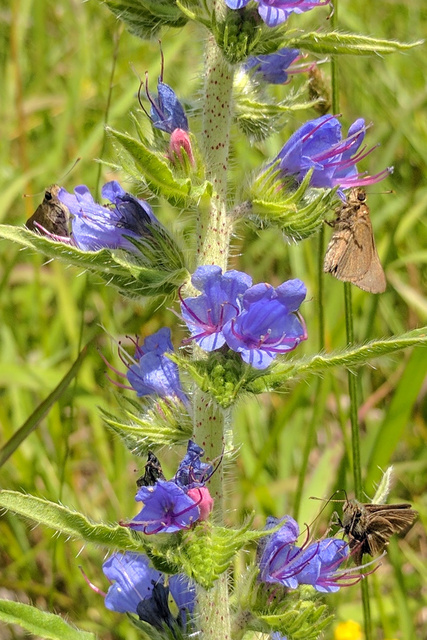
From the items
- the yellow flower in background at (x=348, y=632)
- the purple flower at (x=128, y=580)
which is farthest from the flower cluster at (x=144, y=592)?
the yellow flower in background at (x=348, y=632)

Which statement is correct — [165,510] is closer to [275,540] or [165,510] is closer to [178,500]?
[178,500]

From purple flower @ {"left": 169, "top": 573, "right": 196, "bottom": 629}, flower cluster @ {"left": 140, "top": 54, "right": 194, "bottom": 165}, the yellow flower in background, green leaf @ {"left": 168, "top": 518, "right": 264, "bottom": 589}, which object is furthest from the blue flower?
the yellow flower in background

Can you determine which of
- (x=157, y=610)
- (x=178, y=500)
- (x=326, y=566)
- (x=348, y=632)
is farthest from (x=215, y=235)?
(x=348, y=632)

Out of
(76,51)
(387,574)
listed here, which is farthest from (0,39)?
(387,574)

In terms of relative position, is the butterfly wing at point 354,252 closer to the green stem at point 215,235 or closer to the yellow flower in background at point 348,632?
the green stem at point 215,235

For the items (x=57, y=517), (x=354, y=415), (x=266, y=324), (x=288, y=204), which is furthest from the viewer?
(x=354, y=415)

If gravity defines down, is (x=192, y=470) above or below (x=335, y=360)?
below
